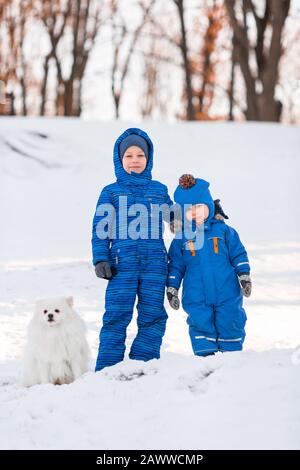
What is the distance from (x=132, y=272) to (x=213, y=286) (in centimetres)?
59

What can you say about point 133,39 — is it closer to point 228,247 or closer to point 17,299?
point 17,299

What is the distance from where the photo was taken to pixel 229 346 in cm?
457

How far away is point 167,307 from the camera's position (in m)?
7.50

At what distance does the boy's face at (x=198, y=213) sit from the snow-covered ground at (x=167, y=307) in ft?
3.30

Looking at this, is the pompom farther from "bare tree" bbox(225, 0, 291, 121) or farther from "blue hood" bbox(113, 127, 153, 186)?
"bare tree" bbox(225, 0, 291, 121)

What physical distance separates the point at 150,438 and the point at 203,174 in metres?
10.8

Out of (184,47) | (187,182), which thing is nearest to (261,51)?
(184,47)

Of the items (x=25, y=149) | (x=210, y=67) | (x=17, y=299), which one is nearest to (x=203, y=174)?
(x=25, y=149)

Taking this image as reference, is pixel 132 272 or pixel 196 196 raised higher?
pixel 196 196

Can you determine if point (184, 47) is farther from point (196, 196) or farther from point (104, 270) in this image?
point (104, 270)

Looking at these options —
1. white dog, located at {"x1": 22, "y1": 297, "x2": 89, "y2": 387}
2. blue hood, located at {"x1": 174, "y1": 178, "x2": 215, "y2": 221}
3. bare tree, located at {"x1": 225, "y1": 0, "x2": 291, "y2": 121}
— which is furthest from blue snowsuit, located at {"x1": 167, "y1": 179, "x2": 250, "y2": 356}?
bare tree, located at {"x1": 225, "y1": 0, "x2": 291, "y2": 121}

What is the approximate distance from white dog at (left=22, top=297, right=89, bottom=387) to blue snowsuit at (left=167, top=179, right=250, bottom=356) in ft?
2.67

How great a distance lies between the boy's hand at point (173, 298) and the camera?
14.8 ft
